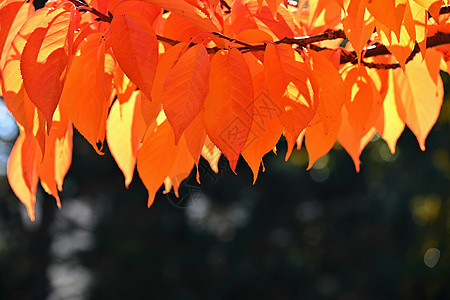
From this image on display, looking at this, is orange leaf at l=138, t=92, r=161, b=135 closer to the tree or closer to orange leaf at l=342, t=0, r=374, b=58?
the tree

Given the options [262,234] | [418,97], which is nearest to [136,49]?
[418,97]

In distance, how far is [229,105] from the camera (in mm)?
333

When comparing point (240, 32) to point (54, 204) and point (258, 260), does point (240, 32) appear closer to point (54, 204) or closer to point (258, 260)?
point (258, 260)

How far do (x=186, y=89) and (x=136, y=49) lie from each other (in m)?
0.03

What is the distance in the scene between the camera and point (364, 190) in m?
3.88

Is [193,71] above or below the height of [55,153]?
above

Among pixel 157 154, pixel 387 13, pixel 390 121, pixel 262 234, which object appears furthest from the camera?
pixel 262 234

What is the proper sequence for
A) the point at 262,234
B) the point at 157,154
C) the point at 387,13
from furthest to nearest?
the point at 262,234 → the point at 157,154 → the point at 387,13

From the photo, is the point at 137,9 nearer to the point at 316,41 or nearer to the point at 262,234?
the point at 316,41

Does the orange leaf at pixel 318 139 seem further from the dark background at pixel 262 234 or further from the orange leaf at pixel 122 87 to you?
the dark background at pixel 262 234

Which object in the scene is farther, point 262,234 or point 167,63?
point 262,234

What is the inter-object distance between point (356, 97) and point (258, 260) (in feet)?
11.1

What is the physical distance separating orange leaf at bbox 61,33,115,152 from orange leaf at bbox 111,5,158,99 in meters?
0.02

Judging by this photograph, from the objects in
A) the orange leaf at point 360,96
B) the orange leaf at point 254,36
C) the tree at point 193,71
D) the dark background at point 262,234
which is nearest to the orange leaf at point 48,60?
the tree at point 193,71
